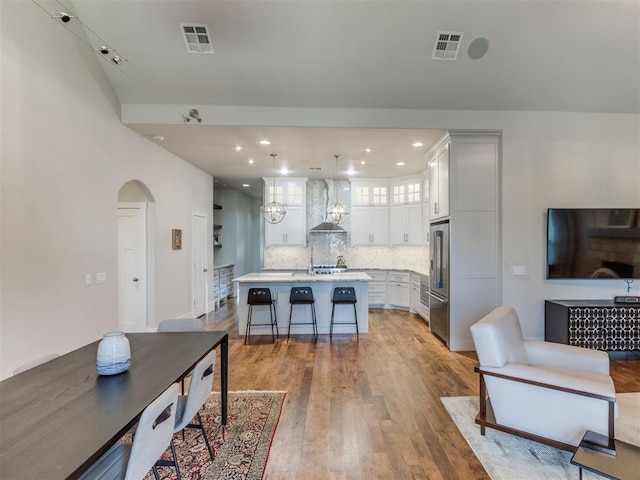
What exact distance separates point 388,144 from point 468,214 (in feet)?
5.45

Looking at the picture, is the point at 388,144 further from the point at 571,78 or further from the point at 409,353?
the point at 409,353

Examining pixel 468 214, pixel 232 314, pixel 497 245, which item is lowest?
pixel 232 314

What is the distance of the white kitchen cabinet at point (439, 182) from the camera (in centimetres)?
440

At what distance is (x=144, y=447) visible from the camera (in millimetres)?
1297

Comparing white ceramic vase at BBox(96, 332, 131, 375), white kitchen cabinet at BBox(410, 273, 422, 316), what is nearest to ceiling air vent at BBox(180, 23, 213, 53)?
white ceramic vase at BBox(96, 332, 131, 375)

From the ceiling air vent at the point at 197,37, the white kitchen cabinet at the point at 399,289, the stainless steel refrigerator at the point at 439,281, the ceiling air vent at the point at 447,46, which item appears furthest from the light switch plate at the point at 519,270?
the ceiling air vent at the point at 197,37

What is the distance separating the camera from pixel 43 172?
2951 millimetres

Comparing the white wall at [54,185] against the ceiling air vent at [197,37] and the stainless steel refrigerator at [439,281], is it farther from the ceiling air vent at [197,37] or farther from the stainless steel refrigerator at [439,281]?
the stainless steel refrigerator at [439,281]

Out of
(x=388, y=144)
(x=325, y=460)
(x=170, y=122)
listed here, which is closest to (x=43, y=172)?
(x=170, y=122)

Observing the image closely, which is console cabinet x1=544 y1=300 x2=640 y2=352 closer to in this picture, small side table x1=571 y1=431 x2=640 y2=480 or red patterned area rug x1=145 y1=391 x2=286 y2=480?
small side table x1=571 y1=431 x2=640 y2=480

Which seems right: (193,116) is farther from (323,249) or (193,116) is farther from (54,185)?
(323,249)

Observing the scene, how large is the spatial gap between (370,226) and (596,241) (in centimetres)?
413

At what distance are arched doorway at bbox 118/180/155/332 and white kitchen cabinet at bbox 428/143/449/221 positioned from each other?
4.63 meters

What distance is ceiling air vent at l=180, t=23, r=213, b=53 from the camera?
316 cm
